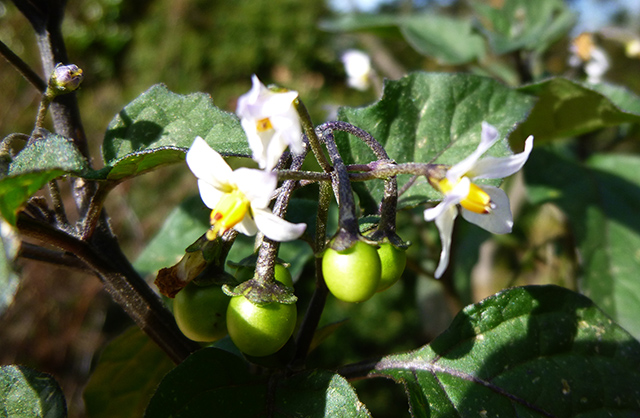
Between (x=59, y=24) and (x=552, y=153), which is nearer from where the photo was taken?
(x=59, y=24)

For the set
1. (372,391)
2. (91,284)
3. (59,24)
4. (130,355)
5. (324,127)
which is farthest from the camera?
(91,284)

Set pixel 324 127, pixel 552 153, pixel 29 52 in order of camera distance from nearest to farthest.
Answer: pixel 324 127, pixel 552 153, pixel 29 52

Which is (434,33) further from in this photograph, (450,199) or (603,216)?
(450,199)

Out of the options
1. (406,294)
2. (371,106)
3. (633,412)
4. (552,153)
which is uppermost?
(371,106)

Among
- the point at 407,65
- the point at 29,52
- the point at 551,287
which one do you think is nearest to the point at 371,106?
the point at 551,287

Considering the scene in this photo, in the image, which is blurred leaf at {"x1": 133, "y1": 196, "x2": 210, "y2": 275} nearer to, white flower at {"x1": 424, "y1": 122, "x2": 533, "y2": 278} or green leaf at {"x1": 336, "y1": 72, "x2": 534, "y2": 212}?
green leaf at {"x1": 336, "y1": 72, "x2": 534, "y2": 212}

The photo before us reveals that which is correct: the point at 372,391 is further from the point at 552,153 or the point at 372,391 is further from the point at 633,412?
the point at 633,412

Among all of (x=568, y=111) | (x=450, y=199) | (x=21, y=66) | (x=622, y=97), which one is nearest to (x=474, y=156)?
(x=450, y=199)

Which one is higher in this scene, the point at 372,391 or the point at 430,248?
the point at 430,248
